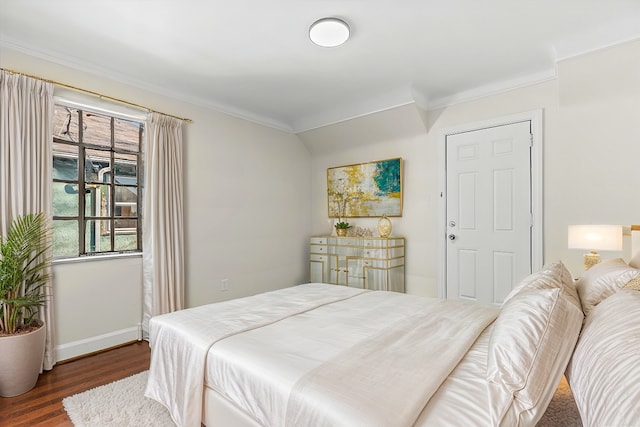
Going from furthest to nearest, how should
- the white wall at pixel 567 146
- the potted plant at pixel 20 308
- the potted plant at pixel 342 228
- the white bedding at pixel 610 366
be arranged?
the potted plant at pixel 342 228
the white wall at pixel 567 146
the potted plant at pixel 20 308
the white bedding at pixel 610 366

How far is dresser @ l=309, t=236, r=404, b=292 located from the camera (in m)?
4.05

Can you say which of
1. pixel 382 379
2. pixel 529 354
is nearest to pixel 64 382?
pixel 382 379

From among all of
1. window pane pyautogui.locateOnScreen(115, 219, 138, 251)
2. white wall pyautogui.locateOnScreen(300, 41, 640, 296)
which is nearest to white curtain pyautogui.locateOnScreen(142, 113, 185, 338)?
window pane pyautogui.locateOnScreen(115, 219, 138, 251)

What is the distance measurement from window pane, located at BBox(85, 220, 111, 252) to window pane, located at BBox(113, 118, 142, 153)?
0.81m

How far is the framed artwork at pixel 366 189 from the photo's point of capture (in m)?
4.32

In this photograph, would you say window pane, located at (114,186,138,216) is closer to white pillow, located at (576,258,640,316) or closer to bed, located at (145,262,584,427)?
bed, located at (145,262,584,427)

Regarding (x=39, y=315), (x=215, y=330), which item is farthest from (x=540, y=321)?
(x=39, y=315)

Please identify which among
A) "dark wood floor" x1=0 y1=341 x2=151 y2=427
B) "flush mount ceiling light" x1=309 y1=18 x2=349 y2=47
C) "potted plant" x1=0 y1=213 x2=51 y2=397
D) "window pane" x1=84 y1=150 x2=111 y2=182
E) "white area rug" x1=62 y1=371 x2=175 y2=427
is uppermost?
"flush mount ceiling light" x1=309 y1=18 x2=349 y2=47

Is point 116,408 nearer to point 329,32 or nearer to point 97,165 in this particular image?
point 97,165

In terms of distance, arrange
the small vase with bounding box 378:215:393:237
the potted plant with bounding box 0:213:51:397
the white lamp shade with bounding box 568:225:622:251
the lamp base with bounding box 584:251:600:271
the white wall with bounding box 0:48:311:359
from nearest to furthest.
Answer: the potted plant with bounding box 0:213:51:397
the white lamp shade with bounding box 568:225:622:251
the lamp base with bounding box 584:251:600:271
the white wall with bounding box 0:48:311:359
the small vase with bounding box 378:215:393:237

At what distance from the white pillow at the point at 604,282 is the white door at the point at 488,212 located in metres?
1.73

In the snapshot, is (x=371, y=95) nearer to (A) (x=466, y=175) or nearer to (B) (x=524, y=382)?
(A) (x=466, y=175)

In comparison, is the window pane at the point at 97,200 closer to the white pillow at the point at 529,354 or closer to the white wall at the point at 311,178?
the white wall at the point at 311,178

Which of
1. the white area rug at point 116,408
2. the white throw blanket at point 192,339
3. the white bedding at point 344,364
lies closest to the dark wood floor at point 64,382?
the white area rug at point 116,408
